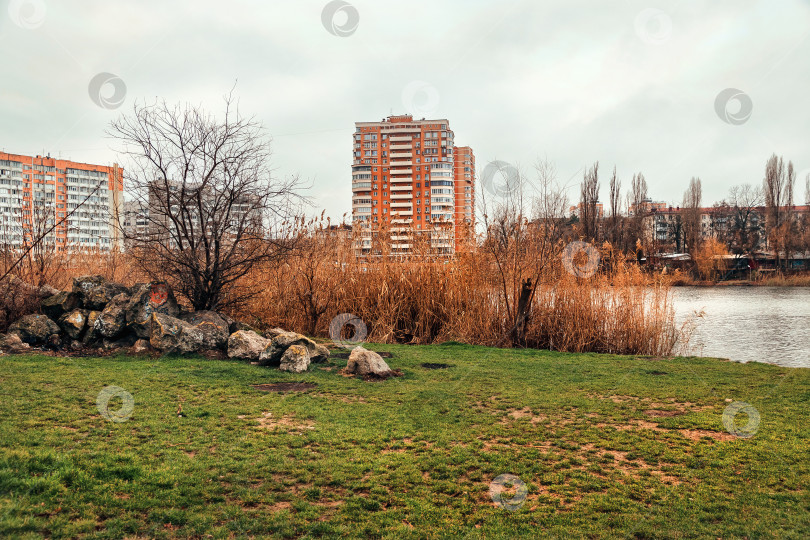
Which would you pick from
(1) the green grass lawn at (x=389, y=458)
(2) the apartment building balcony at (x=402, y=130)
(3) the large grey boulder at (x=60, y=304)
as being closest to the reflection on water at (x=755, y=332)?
(1) the green grass lawn at (x=389, y=458)

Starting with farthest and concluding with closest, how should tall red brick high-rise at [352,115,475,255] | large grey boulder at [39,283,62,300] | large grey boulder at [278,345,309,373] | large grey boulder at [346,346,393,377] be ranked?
1. tall red brick high-rise at [352,115,475,255]
2. large grey boulder at [39,283,62,300]
3. large grey boulder at [278,345,309,373]
4. large grey boulder at [346,346,393,377]

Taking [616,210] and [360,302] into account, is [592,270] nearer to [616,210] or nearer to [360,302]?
[360,302]

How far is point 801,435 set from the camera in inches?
221

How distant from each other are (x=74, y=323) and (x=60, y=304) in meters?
0.71

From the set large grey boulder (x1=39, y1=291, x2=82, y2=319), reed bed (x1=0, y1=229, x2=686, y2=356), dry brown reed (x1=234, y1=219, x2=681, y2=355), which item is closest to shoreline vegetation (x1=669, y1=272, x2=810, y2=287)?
reed bed (x1=0, y1=229, x2=686, y2=356)

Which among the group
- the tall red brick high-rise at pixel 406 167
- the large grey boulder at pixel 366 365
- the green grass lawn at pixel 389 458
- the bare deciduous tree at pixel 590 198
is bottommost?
the green grass lawn at pixel 389 458

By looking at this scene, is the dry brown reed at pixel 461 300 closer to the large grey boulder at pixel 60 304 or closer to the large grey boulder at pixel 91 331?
the large grey boulder at pixel 91 331

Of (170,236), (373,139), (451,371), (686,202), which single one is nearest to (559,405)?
(451,371)

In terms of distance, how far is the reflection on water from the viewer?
44.2ft

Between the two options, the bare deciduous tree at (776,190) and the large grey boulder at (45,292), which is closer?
the large grey boulder at (45,292)

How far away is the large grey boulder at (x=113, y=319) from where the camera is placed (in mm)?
9648

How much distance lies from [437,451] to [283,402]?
2561 millimetres

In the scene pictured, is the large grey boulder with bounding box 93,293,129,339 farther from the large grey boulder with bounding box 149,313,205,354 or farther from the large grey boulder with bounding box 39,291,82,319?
the large grey boulder with bounding box 39,291,82,319

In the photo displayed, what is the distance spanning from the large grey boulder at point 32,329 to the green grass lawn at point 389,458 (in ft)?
4.70
